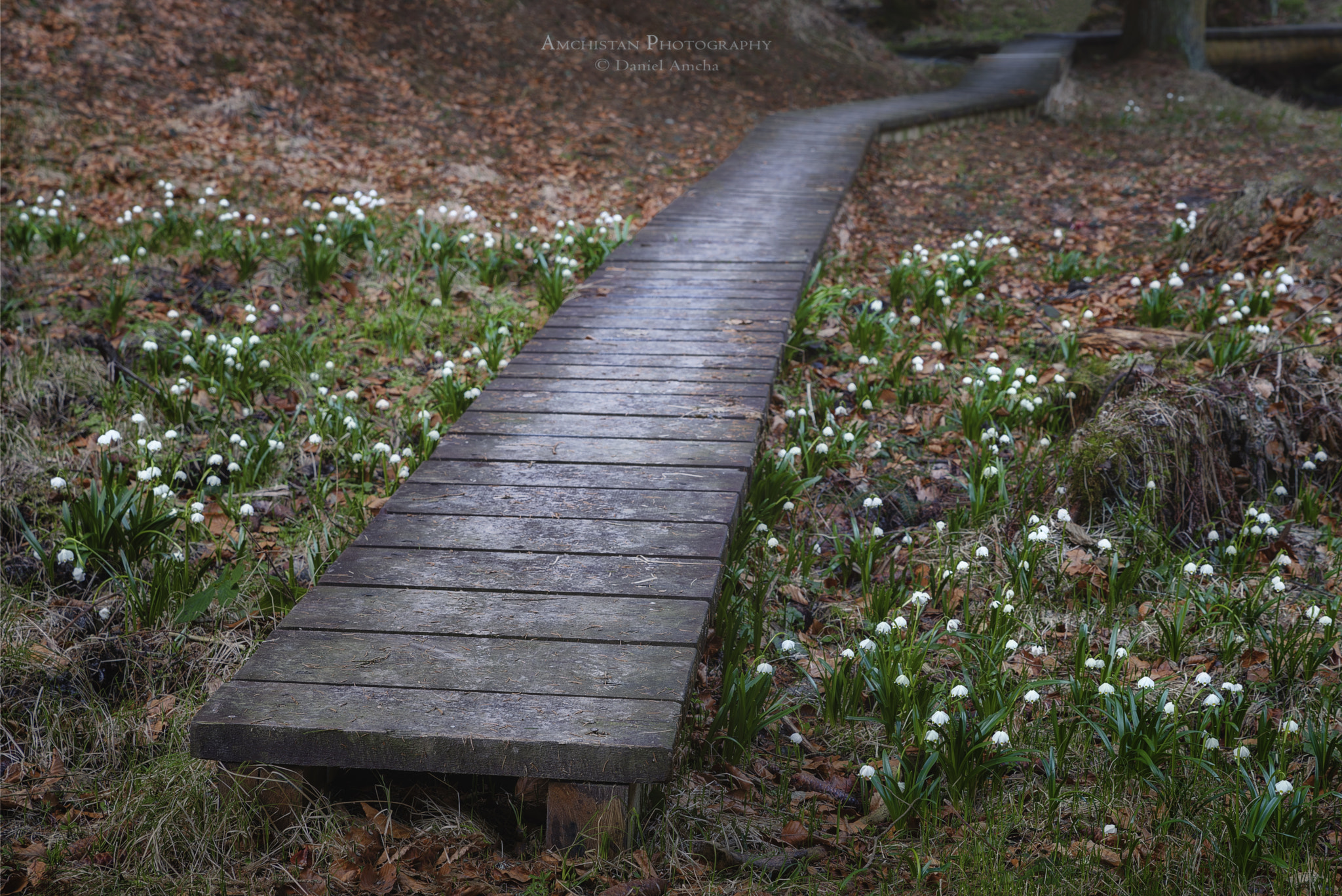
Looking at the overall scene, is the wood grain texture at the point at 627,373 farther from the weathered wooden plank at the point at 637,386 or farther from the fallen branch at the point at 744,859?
the fallen branch at the point at 744,859

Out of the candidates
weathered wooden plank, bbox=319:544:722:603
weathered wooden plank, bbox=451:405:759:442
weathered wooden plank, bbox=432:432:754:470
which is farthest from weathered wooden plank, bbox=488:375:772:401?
weathered wooden plank, bbox=319:544:722:603

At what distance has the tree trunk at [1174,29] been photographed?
16.1 meters

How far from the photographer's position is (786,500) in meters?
4.22

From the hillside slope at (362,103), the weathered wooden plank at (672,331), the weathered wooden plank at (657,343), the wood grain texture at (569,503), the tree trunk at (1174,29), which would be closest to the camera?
the wood grain texture at (569,503)

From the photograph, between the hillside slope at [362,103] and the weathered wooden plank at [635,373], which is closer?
the weathered wooden plank at [635,373]

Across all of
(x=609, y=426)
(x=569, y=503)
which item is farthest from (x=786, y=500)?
(x=569, y=503)

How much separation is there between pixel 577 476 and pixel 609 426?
495mm

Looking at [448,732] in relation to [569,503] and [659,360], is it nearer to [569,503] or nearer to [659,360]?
[569,503]

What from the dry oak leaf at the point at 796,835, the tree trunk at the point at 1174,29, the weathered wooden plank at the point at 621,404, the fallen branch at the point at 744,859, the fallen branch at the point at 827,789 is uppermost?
the tree trunk at the point at 1174,29

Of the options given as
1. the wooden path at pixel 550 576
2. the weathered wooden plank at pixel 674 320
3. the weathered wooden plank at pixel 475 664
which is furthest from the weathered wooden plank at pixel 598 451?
the weathered wooden plank at pixel 674 320

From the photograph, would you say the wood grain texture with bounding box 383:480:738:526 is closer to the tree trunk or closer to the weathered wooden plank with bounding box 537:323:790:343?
the weathered wooden plank with bounding box 537:323:790:343

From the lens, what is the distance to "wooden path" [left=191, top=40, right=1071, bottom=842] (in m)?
2.46

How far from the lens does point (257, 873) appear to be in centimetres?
252

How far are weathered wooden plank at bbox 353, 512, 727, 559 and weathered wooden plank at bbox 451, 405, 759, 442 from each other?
77cm
